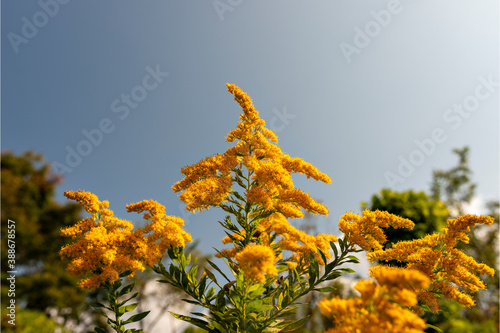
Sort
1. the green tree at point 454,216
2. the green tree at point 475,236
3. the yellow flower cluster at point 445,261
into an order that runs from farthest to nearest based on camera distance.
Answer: the green tree at point 475,236 < the green tree at point 454,216 < the yellow flower cluster at point 445,261

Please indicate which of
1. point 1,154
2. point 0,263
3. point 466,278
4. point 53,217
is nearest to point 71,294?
point 0,263

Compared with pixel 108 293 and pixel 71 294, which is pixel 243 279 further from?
pixel 71 294

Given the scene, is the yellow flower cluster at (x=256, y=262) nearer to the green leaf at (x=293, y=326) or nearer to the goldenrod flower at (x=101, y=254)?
the green leaf at (x=293, y=326)

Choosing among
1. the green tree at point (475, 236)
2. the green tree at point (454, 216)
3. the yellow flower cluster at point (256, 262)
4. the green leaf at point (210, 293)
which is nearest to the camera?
the yellow flower cluster at point (256, 262)

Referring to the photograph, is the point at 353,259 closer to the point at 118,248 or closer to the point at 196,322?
the point at 196,322

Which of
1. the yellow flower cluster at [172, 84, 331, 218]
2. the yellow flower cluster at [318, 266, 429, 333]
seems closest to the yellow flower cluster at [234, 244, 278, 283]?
the yellow flower cluster at [318, 266, 429, 333]

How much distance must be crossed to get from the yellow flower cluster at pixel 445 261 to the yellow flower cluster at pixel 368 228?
0.33 ft

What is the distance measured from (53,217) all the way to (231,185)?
20267 millimetres

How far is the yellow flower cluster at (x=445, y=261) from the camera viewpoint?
7.54 feet

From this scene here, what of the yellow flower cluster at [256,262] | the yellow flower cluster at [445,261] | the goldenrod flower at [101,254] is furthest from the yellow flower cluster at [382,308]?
the goldenrod flower at [101,254]

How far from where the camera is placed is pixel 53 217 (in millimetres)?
19234

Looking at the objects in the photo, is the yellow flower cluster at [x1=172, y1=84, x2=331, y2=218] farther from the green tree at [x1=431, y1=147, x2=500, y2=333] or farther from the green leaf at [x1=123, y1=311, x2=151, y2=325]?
the green tree at [x1=431, y1=147, x2=500, y2=333]

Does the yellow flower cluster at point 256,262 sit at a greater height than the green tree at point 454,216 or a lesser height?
lesser

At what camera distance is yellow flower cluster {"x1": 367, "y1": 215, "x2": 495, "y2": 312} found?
2.30 meters
